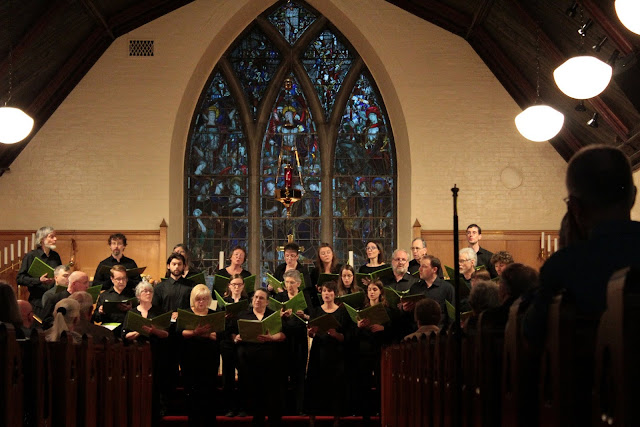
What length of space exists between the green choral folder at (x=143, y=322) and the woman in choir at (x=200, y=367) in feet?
0.74

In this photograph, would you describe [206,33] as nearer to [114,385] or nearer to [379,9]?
[379,9]

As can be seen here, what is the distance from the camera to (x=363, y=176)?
11.2 m

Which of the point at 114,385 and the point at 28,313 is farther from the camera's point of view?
the point at 28,313

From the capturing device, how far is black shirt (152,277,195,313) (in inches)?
287

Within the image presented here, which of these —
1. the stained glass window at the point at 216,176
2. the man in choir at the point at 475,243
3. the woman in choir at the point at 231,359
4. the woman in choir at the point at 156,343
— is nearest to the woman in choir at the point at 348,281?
the woman in choir at the point at 231,359

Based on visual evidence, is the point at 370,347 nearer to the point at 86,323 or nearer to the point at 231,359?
the point at 231,359

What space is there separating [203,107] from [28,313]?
20.8ft

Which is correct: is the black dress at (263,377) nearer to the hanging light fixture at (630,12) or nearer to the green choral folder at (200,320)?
the green choral folder at (200,320)

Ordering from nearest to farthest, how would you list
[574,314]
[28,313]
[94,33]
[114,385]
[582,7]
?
[574,314], [114,385], [28,313], [582,7], [94,33]

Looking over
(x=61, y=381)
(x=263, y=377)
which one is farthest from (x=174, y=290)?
(x=61, y=381)

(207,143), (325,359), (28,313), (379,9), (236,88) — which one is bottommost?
(325,359)

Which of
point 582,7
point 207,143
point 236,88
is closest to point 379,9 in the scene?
point 236,88

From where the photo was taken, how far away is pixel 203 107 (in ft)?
36.8

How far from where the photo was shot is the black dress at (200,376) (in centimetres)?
631
